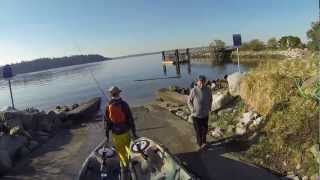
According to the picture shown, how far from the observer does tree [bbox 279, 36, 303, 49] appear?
56491mm

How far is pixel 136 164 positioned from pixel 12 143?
252 inches

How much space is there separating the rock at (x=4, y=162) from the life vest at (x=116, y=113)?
4.67 m

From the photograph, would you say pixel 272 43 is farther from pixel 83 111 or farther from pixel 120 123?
pixel 120 123

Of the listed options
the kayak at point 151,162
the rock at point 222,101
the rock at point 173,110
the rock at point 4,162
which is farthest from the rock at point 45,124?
the kayak at point 151,162

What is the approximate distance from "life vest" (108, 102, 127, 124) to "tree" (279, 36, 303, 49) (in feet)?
161

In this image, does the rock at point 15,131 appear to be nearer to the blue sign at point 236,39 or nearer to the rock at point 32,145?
the rock at point 32,145

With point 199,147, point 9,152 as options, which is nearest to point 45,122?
point 9,152

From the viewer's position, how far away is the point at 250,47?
7300 centimetres

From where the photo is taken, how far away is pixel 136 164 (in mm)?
9195

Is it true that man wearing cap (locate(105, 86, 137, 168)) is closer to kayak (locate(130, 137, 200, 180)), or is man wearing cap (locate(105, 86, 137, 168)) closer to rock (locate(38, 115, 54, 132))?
kayak (locate(130, 137, 200, 180))

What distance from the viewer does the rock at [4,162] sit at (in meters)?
11.9

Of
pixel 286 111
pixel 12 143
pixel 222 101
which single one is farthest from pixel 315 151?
pixel 12 143

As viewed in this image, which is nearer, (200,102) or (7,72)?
(200,102)

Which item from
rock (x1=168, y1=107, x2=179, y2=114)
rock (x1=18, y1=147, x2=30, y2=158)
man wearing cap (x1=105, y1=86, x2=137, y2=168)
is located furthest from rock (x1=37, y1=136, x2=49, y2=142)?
man wearing cap (x1=105, y1=86, x2=137, y2=168)
